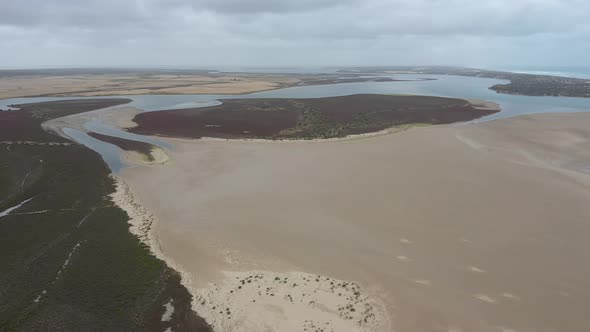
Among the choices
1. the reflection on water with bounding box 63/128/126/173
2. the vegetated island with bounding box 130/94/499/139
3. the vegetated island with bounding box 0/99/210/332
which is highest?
the vegetated island with bounding box 130/94/499/139

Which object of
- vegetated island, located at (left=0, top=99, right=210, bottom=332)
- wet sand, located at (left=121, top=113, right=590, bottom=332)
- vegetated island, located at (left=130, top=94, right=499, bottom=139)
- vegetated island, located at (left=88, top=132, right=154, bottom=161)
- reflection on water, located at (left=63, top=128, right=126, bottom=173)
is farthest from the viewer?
vegetated island, located at (left=130, top=94, right=499, bottom=139)

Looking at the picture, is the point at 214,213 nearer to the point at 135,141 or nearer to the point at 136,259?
the point at 136,259

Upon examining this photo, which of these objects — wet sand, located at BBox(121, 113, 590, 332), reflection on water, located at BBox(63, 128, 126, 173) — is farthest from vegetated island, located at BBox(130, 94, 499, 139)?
wet sand, located at BBox(121, 113, 590, 332)

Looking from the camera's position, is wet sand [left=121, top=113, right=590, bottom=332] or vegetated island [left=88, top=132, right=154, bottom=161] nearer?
wet sand [left=121, top=113, right=590, bottom=332]

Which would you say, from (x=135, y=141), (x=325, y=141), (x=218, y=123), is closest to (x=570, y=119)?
(x=325, y=141)

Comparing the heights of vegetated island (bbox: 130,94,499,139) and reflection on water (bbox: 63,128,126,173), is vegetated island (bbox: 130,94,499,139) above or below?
above

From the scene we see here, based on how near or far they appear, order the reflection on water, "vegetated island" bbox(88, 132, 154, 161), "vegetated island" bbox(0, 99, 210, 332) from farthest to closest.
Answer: "vegetated island" bbox(88, 132, 154, 161)
the reflection on water
"vegetated island" bbox(0, 99, 210, 332)

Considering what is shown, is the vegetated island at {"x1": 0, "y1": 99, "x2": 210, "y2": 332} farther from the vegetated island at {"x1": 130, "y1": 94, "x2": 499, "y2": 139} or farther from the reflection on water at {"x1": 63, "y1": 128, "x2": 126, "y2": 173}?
the vegetated island at {"x1": 130, "y1": 94, "x2": 499, "y2": 139}

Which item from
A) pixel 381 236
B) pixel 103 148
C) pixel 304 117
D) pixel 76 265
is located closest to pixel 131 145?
pixel 103 148
